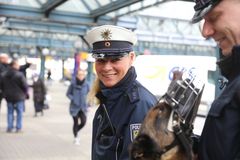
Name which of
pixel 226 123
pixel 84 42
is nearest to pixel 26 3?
pixel 84 42

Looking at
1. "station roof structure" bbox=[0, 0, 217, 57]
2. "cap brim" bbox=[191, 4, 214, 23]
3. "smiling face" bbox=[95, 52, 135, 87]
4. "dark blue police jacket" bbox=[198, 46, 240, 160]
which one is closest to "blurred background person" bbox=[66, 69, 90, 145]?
"station roof structure" bbox=[0, 0, 217, 57]

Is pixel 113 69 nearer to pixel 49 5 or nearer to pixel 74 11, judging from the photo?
pixel 49 5

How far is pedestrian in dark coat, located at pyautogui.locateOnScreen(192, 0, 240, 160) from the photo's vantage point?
55.2 inches

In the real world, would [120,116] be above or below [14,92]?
above

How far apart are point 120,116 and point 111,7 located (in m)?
8.02

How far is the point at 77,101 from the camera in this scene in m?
9.41

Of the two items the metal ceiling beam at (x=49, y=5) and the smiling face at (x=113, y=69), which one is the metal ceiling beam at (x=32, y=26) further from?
the smiling face at (x=113, y=69)

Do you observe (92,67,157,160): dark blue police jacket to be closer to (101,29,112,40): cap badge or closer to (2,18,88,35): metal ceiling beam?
(101,29,112,40): cap badge

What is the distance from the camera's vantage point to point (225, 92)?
4.82 feet

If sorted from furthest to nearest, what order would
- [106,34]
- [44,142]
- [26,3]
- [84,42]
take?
1. [84,42]
2. [26,3]
3. [44,142]
4. [106,34]

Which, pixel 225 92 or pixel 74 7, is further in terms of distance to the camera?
pixel 74 7

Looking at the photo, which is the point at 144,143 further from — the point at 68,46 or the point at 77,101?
the point at 68,46

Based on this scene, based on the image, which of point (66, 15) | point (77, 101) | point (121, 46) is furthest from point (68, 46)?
point (121, 46)

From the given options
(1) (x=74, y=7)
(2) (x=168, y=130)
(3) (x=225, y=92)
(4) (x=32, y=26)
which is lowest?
(2) (x=168, y=130)
